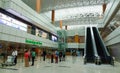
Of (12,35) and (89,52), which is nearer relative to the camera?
(12,35)

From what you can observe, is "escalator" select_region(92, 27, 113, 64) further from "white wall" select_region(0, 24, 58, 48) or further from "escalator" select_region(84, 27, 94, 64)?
"white wall" select_region(0, 24, 58, 48)

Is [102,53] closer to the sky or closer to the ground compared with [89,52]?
closer to the ground

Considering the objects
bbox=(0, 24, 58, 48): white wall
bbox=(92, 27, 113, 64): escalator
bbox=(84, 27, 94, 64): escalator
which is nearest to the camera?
bbox=(0, 24, 58, 48): white wall

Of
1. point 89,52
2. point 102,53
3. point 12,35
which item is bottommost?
point 102,53

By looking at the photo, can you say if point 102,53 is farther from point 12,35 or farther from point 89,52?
point 12,35

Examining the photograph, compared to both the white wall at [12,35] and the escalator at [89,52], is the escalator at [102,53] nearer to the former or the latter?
the escalator at [89,52]

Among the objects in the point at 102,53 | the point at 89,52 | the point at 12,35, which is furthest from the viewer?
the point at 89,52

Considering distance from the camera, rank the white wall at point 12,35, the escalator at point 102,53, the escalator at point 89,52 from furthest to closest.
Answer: the escalator at point 89,52 → the escalator at point 102,53 → the white wall at point 12,35

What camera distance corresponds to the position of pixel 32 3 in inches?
1655

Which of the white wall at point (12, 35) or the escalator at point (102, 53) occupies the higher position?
the white wall at point (12, 35)

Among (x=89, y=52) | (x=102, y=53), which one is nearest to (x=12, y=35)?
(x=89, y=52)

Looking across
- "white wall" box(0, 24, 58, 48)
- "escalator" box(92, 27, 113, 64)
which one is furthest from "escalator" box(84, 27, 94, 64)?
"white wall" box(0, 24, 58, 48)

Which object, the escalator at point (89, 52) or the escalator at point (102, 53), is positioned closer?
the escalator at point (102, 53)

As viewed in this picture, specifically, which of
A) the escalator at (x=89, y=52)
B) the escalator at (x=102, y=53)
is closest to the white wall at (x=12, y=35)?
the escalator at (x=89, y=52)
